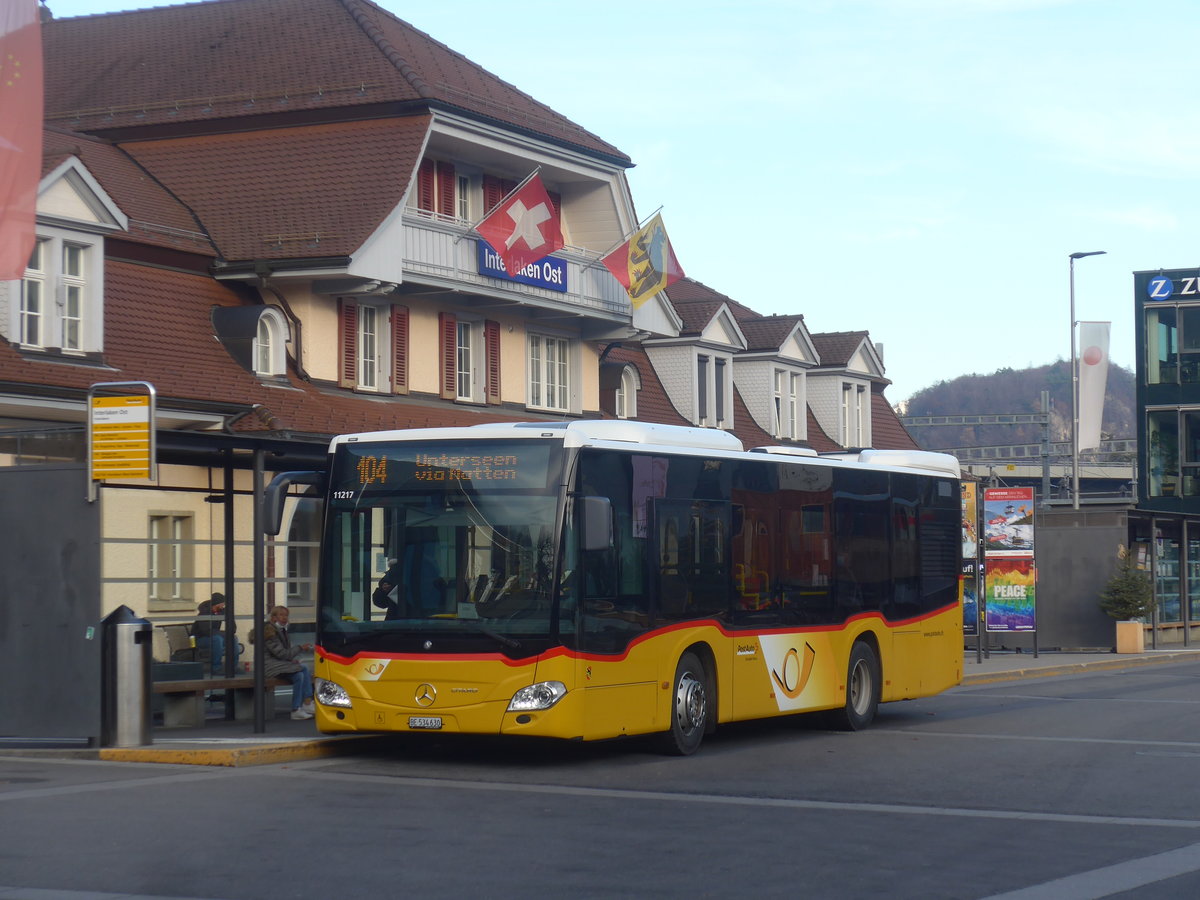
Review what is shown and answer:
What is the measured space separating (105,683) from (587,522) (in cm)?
468

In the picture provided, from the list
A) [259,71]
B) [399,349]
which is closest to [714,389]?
[399,349]

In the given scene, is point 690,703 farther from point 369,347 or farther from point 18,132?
point 369,347

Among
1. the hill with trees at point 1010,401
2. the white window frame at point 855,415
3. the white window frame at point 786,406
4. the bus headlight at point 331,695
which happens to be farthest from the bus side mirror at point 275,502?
the hill with trees at point 1010,401

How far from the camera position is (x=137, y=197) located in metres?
29.8

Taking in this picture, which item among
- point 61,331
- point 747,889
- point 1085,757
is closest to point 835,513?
point 1085,757

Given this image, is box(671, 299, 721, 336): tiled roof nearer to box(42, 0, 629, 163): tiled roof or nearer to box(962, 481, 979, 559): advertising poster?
box(42, 0, 629, 163): tiled roof

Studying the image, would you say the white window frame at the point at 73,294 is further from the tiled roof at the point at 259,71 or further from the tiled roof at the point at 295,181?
the tiled roof at the point at 259,71

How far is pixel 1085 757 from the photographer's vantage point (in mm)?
16438

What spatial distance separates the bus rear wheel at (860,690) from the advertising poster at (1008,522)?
16149mm

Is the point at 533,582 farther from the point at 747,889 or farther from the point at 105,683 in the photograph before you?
the point at 747,889

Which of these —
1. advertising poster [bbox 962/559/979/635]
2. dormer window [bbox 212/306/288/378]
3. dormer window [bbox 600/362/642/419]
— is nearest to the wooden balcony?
dormer window [bbox 600/362/642/419]

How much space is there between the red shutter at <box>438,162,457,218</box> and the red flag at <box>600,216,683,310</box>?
11.9 ft

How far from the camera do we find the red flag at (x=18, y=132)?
14.9 meters

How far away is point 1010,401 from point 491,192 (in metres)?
128
